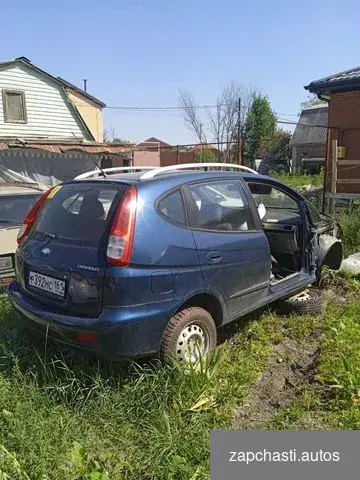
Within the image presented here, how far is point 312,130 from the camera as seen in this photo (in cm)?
3731

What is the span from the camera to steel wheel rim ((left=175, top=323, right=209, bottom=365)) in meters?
3.22

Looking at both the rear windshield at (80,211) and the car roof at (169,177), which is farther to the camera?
the car roof at (169,177)

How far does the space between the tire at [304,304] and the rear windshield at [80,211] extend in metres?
2.52

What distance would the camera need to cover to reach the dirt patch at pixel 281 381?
2.98 metres

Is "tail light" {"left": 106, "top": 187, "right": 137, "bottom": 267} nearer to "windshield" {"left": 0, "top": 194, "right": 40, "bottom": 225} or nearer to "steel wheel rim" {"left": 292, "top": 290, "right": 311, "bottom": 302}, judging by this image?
"steel wheel rim" {"left": 292, "top": 290, "right": 311, "bottom": 302}

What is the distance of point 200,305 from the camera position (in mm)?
3467

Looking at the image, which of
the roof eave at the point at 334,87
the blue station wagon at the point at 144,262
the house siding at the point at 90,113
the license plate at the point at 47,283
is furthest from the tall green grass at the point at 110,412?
the house siding at the point at 90,113

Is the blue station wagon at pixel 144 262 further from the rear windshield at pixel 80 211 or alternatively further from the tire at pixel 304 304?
the tire at pixel 304 304

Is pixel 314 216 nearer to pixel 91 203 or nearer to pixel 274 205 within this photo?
pixel 274 205

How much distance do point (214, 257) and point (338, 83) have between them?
9.35m

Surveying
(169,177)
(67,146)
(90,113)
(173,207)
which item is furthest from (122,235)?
(90,113)

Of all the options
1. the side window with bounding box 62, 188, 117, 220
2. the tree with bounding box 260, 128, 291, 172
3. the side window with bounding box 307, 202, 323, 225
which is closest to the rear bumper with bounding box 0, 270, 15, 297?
the side window with bounding box 62, 188, 117, 220

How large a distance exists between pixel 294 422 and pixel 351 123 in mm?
10154

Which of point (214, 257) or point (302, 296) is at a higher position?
point (214, 257)
